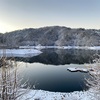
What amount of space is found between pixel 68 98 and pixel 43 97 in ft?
6.06

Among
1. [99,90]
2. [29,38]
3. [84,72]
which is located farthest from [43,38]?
[99,90]

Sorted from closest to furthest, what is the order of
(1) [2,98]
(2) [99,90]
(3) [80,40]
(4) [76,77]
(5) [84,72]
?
(1) [2,98] < (2) [99,90] < (4) [76,77] < (5) [84,72] < (3) [80,40]

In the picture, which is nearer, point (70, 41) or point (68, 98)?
point (68, 98)

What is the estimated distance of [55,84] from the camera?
18.8 meters

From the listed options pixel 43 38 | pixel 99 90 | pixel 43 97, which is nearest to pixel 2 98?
pixel 99 90

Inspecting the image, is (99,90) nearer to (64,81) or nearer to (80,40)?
(64,81)

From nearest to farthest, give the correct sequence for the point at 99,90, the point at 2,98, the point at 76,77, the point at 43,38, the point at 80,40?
the point at 2,98 < the point at 99,90 < the point at 76,77 < the point at 80,40 < the point at 43,38

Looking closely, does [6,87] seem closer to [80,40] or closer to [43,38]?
[80,40]

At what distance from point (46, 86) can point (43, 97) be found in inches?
161

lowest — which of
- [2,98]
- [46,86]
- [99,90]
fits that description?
[46,86]

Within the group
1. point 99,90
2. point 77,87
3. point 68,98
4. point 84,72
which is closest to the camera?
point 99,90

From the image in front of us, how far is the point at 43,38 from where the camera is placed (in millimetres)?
187750

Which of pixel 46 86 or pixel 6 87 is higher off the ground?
pixel 6 87

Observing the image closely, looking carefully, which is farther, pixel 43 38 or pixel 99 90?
pixel 43 38
